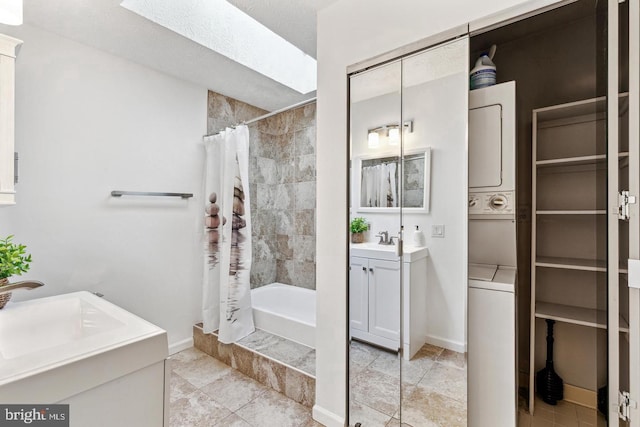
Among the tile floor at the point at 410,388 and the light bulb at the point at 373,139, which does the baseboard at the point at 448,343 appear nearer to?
the tile floor at the point at 410,388

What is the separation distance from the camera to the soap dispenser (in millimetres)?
1396

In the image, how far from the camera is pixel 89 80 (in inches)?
80.3

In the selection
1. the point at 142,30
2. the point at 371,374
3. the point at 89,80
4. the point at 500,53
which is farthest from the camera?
the point at 89,80

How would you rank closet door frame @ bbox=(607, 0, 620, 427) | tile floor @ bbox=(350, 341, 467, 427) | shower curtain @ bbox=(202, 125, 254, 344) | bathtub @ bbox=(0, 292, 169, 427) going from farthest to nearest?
shower curtain @ bbox=(202, 125, 254, 344)
tile floor @ bbox=(350, 341, 467, 427)
closet door frame @ bbox=(607, 0, 620, 427)
bathtub @ bbox=(0, 292, 169, 427)

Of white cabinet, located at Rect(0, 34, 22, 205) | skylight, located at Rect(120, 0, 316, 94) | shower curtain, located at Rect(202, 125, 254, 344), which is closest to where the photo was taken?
white cabinet, located at Rect(0, 34, 22, 205)

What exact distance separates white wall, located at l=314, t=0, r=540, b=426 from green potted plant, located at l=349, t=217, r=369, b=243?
0.04 meters

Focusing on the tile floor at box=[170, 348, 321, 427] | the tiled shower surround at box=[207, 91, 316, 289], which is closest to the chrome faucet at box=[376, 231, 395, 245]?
the tile floor at box=[170, 348, 321, 427]

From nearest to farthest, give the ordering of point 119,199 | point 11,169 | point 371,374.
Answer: point 11,169
point 371,374
point 119,199

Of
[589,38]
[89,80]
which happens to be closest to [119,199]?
[89,80]

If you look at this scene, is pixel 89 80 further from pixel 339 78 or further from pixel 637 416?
pixel 637 416

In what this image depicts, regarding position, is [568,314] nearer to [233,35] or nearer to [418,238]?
[418,238]

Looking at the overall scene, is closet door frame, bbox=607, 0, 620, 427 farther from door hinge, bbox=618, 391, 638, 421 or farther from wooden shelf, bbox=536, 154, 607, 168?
wooden shelf, bbox=536, 154, 607, 168

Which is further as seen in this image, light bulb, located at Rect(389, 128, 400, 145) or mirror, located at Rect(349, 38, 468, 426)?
light bulb, located at Rect(389, 128, 400, 145)

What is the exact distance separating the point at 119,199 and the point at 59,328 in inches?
43.7
